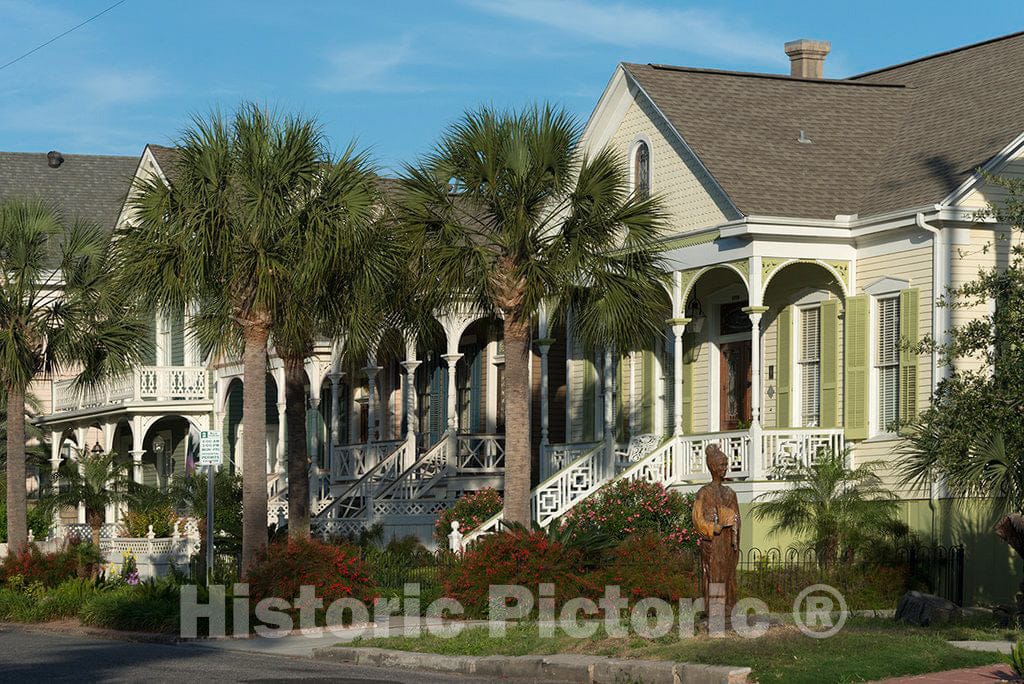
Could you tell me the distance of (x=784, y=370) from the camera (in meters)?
27.4

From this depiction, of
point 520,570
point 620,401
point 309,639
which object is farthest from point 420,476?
point 309,639

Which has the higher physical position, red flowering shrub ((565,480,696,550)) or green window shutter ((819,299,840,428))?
green window shutter ((819,299,840,428))

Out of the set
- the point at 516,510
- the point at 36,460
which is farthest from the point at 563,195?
the point at 36,460

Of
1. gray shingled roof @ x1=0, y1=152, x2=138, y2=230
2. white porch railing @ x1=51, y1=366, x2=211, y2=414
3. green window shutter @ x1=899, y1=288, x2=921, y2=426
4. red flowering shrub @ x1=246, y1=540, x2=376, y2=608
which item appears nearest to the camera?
red flowering shrub @ x1=246, y1=540, x2=376, y2=608

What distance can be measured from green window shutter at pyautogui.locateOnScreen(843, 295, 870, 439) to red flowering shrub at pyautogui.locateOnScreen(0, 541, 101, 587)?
12.2 meters

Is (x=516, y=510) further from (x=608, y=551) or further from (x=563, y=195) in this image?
(x=563, y=195)

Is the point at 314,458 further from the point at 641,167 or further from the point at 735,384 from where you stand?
the point at 735,384

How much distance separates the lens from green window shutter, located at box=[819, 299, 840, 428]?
26.4 m

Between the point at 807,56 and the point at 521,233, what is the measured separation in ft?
42.6

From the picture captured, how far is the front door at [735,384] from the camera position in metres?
28.6

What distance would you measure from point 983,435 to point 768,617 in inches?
130

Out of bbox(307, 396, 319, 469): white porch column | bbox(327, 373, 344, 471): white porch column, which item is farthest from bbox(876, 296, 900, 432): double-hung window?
bbox(307, 396, 319, 469): white porch column

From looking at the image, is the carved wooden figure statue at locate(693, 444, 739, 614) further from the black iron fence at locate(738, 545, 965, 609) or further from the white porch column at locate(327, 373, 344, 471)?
the white porch column at locate(327, 373, 344, 471)

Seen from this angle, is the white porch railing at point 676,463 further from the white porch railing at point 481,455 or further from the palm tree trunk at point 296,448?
the white porch railing at point 481,455
